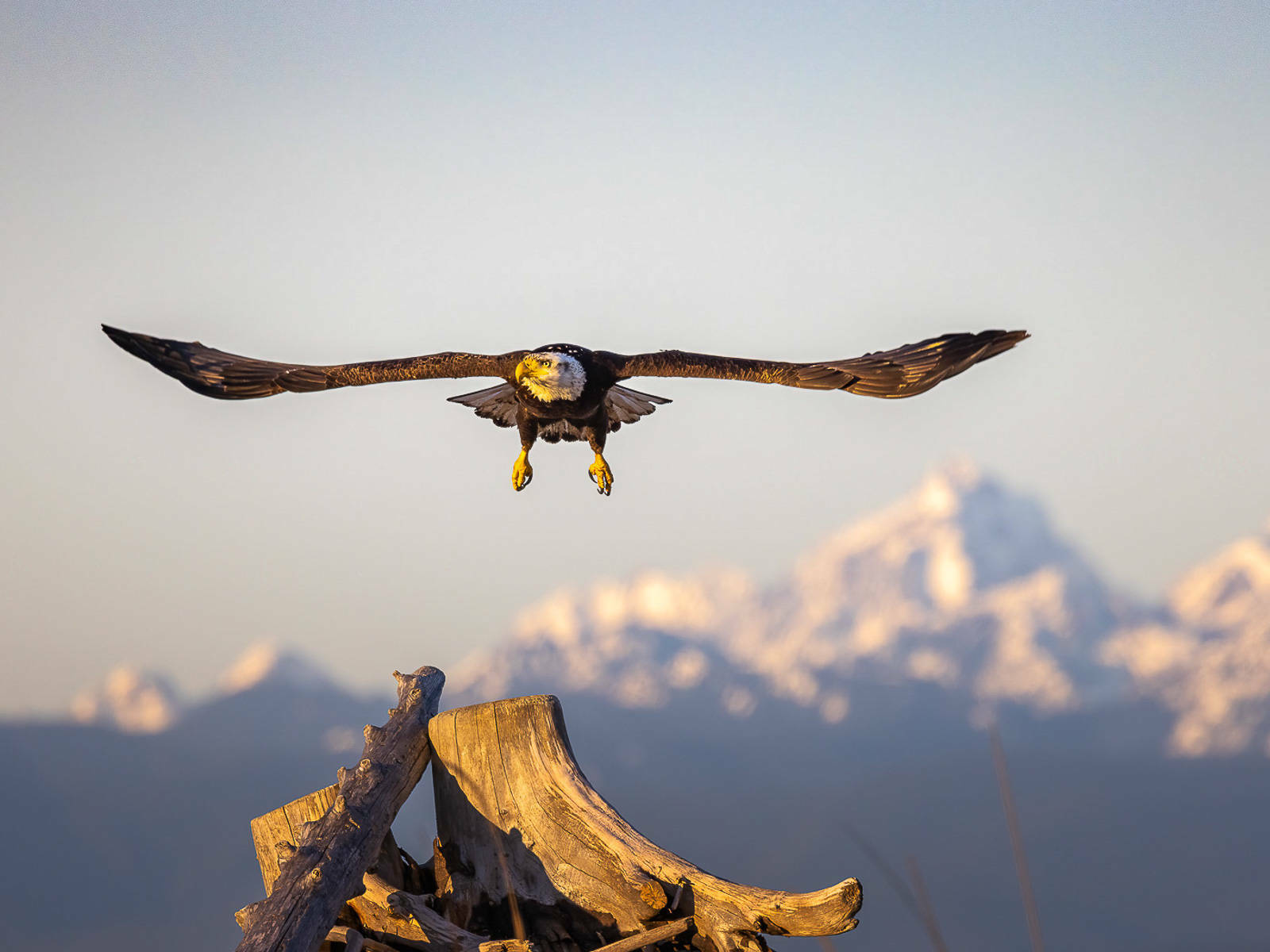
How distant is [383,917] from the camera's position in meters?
5.34

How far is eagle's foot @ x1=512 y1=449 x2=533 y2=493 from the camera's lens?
30.6 feet

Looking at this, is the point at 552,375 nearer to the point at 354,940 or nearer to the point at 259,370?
the point at 259,370

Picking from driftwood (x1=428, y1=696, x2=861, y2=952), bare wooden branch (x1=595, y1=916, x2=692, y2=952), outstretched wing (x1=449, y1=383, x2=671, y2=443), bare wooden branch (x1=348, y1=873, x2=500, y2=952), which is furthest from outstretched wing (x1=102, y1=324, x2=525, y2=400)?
bare wooden branch (x1=595, y1=916, x2=692, y2=952)

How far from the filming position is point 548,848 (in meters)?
5.40

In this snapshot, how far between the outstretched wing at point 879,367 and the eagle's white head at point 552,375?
73cm

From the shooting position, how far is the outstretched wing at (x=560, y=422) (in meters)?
9.45

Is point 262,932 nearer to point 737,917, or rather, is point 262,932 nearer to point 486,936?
point 486,936

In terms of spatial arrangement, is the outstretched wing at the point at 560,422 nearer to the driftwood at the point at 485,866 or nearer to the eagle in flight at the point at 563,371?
the eagle in flight at the point at 563,371

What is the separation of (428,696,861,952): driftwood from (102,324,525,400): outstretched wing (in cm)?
337

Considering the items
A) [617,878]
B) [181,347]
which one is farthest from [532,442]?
[617,878]

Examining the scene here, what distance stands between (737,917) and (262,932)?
1986mm

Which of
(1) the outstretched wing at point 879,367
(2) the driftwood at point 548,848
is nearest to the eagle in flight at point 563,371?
(1) the outstretched wing at point 879,367

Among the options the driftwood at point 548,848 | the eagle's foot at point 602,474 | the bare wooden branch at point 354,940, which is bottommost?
the bare wooden branch at point 354,940

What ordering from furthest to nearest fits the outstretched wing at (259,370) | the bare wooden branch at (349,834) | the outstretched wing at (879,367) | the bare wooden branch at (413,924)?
the outstretched wing at (259,370) < the outstretched wing at (879,367) < the bare wooden branch at (413,924) < the bare wooden branch at (349,834)
